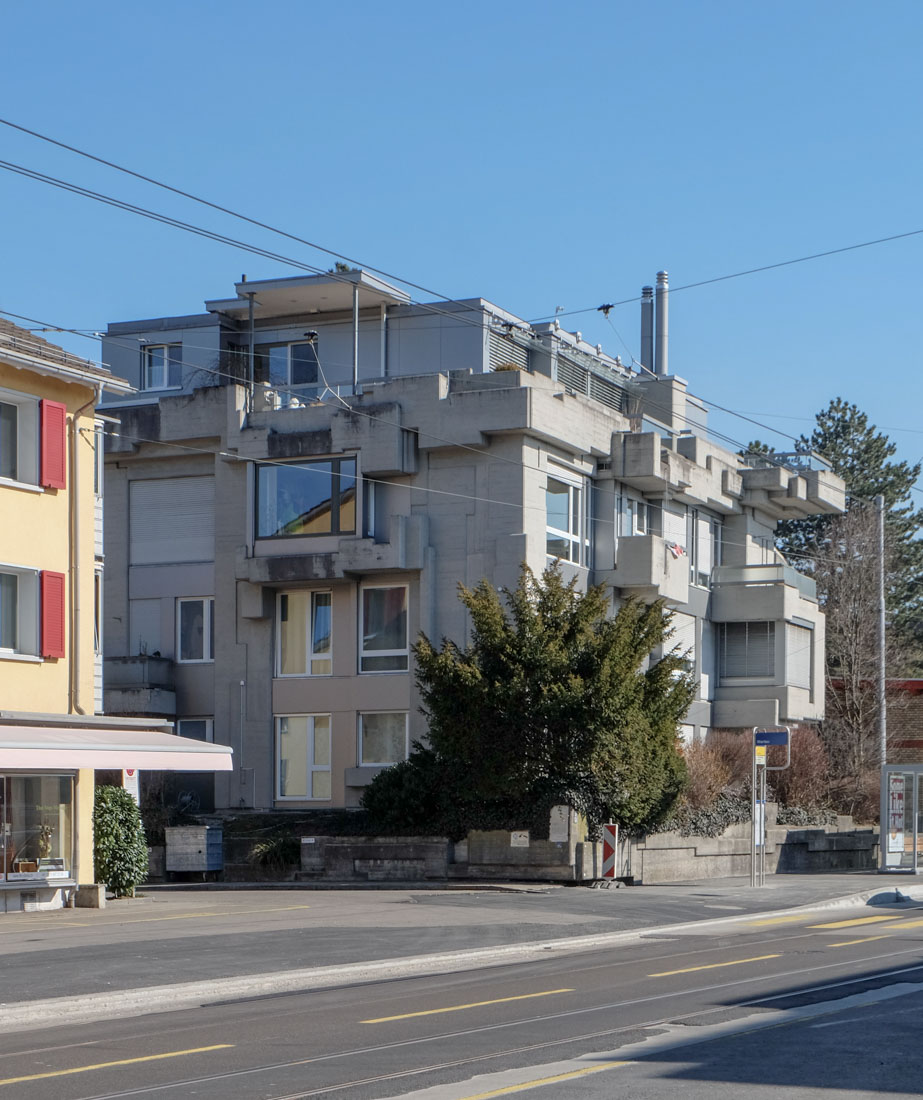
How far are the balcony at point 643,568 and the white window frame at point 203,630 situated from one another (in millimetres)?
10159

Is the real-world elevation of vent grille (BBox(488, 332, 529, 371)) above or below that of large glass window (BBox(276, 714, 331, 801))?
above

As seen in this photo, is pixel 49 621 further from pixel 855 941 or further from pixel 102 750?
pixel 855 941

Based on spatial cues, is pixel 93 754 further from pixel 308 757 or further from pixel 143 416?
pixel 143 416

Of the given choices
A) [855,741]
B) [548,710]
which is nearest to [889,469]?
[855,741]

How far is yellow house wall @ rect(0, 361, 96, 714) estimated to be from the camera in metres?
25.4

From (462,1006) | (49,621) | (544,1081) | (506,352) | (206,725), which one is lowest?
(462,1006)

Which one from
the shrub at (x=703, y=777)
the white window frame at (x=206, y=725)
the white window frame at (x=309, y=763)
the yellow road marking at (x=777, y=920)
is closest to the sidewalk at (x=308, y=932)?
the yellow road marking at (x=777, y=920)

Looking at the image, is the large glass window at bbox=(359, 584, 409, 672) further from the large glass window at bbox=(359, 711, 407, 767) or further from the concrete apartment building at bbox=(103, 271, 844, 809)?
the large glass window at bbox=(359, 711, 407, 767)

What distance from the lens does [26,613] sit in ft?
84.6

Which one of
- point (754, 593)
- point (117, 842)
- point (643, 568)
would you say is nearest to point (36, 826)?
point (117, 842)

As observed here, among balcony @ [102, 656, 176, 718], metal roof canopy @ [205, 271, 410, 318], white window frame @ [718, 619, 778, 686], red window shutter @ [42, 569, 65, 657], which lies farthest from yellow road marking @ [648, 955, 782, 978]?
white window frame @ [718, 619, 778, 686]

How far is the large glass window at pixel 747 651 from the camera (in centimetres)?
4659

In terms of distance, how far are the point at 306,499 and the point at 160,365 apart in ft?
33.2

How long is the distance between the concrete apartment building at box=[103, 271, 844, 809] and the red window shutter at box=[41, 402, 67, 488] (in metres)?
12.0
